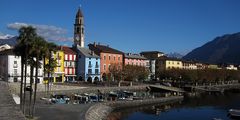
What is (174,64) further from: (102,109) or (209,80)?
(102,109)

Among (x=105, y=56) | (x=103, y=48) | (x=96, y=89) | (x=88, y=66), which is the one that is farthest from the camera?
(x=103, y=48)

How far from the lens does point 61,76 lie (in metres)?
130

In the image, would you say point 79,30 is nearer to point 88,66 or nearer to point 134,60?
point 88,66

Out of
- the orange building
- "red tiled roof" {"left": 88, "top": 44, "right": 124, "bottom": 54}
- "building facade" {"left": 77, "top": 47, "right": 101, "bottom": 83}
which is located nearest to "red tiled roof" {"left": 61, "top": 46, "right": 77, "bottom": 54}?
"building facade" {"left": 77, "top": 47, "right": 101, "bottom": 83}

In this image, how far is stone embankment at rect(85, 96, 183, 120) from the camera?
63.6 metres

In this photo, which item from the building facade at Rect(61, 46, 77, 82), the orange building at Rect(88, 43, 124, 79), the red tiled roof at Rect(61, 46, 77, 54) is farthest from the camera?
the orange building at Rect(88, 43, 124, 79)

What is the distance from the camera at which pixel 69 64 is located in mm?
135500

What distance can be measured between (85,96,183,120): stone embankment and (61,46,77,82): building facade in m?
42.1

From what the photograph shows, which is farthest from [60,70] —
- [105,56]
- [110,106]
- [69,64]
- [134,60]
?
[110,106]

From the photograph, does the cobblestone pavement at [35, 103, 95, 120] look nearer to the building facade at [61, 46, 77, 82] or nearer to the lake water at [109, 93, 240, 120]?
the lake water at [109, 93, 240, 120]

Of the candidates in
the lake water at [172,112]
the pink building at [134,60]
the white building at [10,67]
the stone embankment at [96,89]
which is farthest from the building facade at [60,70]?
the lake water at [172,112]

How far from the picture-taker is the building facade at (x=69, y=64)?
438 feet

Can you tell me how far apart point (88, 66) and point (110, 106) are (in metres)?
59.6

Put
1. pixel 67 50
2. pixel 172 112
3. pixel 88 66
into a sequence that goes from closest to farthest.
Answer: pixel 172 112
pixel 67 50
pixel 88 66
